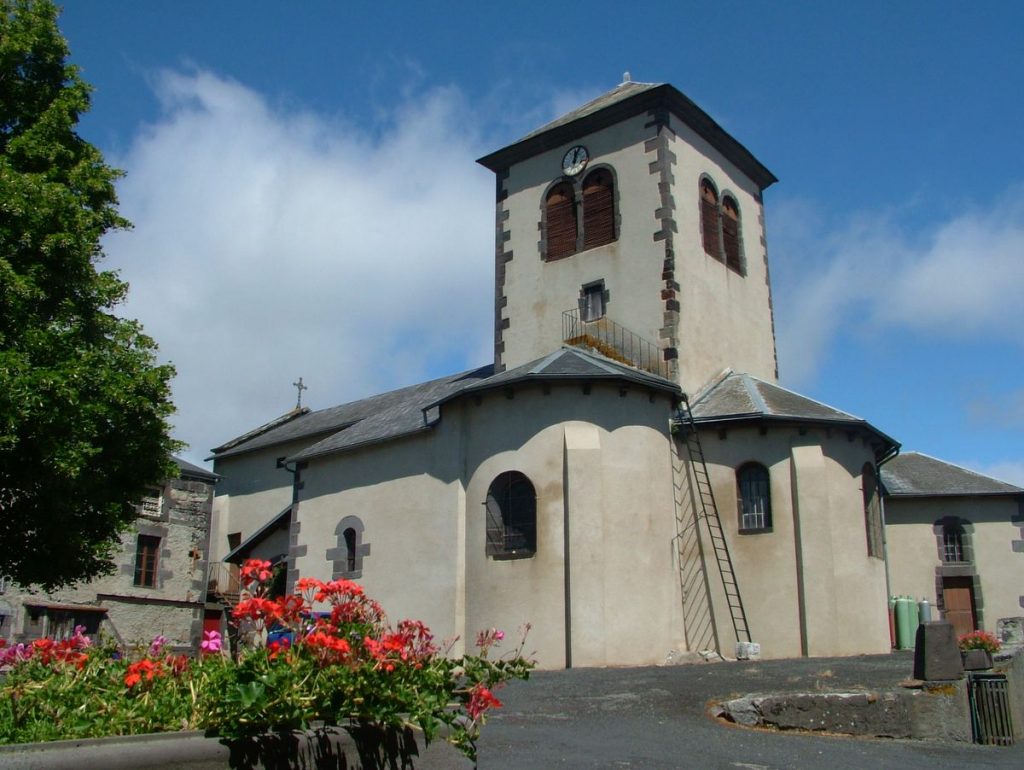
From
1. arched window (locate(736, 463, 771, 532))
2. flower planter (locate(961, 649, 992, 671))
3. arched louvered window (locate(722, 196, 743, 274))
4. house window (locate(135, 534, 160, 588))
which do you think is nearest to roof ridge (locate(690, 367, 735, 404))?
arched window (locate(736, 463, 771, 532))

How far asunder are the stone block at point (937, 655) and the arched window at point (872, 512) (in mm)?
8754

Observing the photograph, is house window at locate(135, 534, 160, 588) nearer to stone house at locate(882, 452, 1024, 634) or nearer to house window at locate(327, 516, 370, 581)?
house window at locate(327, 516, 370, 581)

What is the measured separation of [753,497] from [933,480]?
7.56 metres

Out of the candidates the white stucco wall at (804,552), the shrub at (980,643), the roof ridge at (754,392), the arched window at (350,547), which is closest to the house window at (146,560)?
the arched window at (350,547)

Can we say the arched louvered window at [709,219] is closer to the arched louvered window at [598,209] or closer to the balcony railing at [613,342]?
the arched louvered window at [598,209]

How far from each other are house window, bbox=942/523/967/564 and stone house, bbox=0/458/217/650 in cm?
1954

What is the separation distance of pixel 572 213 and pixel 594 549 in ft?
31.9

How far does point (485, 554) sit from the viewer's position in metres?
19.4

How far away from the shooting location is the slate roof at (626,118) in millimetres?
23703

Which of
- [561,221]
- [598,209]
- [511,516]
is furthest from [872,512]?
[561,221]

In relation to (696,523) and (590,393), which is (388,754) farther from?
(696,523)

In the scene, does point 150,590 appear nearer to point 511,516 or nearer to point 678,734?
point 511,516

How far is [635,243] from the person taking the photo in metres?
23.2

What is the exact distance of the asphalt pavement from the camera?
899 cm
